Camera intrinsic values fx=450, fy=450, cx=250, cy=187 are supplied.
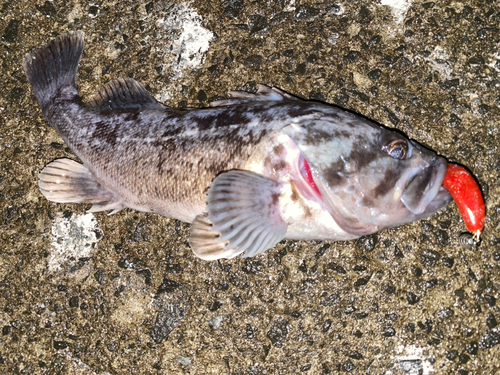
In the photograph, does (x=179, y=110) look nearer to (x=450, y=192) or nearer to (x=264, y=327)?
(x=264, y=327)

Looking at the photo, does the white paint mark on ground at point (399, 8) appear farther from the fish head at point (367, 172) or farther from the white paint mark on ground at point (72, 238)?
the white paint mark on ground at point (72, 238)

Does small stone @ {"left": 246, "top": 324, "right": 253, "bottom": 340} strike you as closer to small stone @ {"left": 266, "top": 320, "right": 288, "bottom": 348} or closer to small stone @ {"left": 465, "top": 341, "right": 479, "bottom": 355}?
small stone @ {"left": 266, "top": 320, "right": 288, "bottom": 348}

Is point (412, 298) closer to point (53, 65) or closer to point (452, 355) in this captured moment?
point (452, 355)

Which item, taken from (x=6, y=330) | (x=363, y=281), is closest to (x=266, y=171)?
(x=363, y=281)

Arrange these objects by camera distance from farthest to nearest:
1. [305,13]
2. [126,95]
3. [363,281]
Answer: [305,13] → [126,95] → [363,281]

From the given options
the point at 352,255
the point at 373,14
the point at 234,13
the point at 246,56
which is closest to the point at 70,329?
the point at 352,255

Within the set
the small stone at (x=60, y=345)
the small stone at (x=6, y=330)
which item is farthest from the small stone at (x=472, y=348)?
the small stone at (x=6, y=330)

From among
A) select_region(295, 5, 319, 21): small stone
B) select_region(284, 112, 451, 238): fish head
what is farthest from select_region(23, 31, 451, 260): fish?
select_region(295, 5, 319, 21): small stone
